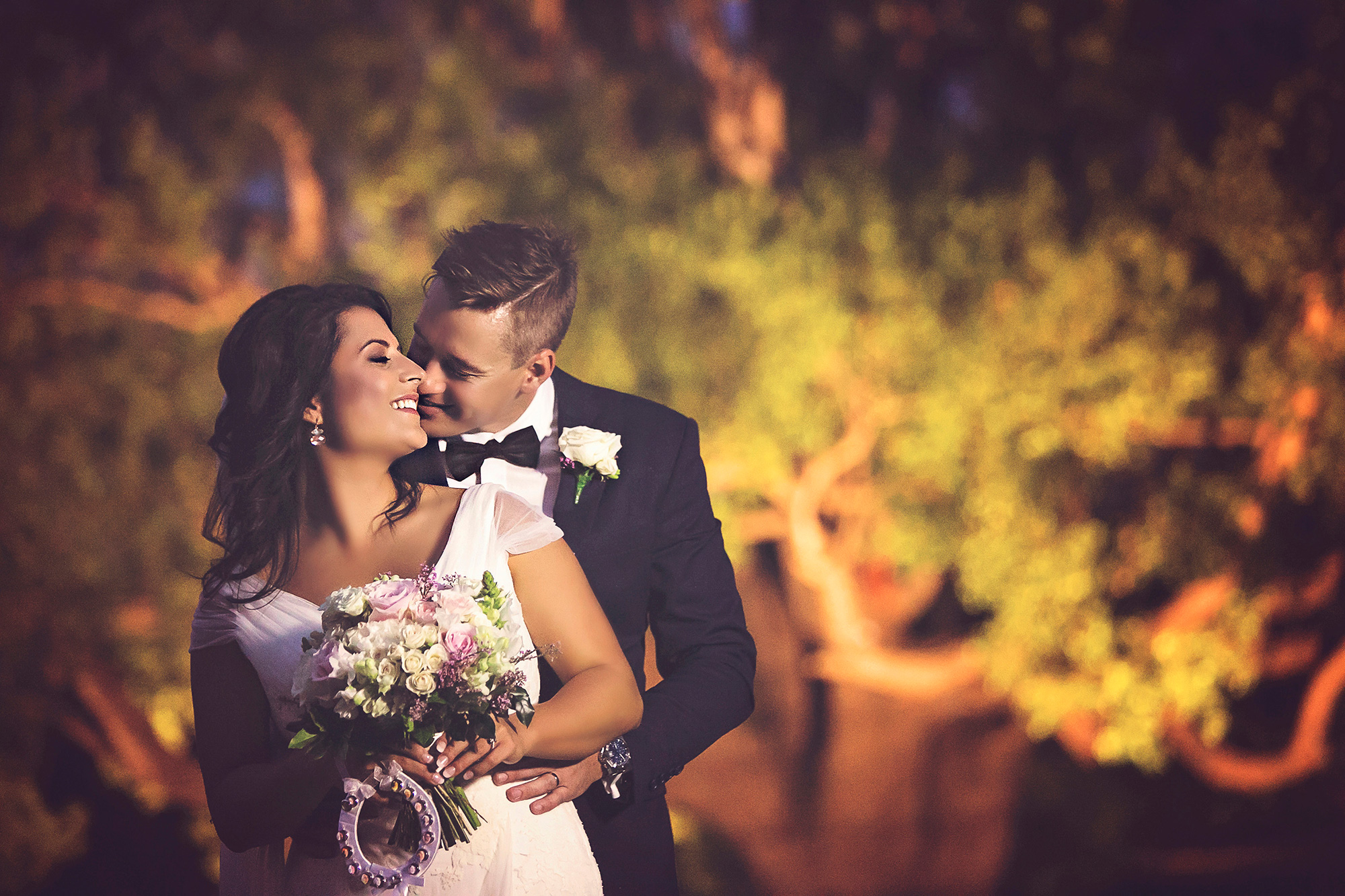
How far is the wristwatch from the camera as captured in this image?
2061 mm

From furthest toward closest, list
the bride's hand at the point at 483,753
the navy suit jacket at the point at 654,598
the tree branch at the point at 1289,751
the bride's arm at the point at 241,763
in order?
the tree branch at the point at 1289,751 → the navy suit jacket at the point at 654,598 → the bride's arm at the point at 241,763 → the bride's hand at the point at 483,753

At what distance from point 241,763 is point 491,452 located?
0.78 m

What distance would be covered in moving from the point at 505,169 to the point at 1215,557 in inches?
160

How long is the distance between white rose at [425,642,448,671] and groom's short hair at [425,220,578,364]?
73 centimetres

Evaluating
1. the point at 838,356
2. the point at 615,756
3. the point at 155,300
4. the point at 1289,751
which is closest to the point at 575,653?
the point at 615,756

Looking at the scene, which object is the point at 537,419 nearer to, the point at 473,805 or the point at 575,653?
the point at 575,653

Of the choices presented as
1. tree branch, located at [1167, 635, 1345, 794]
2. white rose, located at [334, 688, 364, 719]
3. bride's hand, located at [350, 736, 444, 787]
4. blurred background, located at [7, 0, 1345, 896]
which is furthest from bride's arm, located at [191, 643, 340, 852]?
tree branch, located at [1167, 635, 1345, 794]

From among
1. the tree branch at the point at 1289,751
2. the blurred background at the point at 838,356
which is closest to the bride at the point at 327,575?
the blurred background at the point at 838,356

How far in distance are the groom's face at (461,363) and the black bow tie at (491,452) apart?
0.03 meters

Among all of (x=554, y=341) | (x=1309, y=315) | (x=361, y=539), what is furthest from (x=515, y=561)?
(x=1309, y=315)

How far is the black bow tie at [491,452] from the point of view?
2223 mm

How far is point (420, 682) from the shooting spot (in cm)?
170

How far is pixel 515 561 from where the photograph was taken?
80.5 inches

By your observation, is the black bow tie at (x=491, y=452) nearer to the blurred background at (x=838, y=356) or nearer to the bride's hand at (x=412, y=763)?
the bride's hand at (x=412, y=763)
